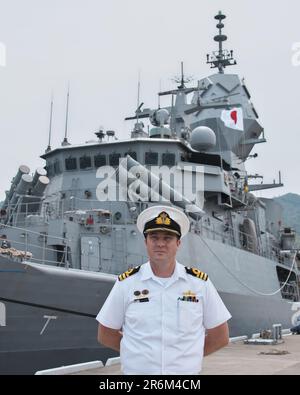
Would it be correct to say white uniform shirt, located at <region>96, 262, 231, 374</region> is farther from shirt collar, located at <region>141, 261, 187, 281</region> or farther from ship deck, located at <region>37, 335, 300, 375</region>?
ship deck, located at <region>37, 335, 300, 375</region>

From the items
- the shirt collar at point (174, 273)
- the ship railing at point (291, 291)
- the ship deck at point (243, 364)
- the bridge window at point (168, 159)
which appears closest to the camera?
the shirt collar at point (174, 273)

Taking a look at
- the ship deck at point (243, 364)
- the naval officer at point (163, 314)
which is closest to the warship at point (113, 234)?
the ship deck at point (243, 364)

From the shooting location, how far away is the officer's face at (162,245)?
2.25 metres

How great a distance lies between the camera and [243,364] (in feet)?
22.8

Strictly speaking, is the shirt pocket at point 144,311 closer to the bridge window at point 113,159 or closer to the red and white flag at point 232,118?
the bridge window at point 113,159

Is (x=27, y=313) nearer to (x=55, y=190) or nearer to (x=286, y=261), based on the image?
(x=55, y=190)

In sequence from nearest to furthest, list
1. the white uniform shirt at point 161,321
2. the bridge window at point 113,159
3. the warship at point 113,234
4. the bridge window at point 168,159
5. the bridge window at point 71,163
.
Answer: the white uniform shirt at point 161,321 < the warship at point 113,234 < the bridge window at point 113,159 < the bridge window at point 168,159 < the bridge window at point 71,163

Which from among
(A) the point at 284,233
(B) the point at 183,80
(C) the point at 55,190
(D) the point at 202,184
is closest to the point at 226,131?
(B) the point at 183,80

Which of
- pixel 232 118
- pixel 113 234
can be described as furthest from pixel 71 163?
pixel 232 118

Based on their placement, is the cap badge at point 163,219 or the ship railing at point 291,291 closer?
the cap badge at point 163,219

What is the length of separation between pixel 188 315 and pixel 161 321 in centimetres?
12

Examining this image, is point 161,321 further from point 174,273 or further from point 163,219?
point 163,219

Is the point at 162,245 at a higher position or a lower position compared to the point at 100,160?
lower
